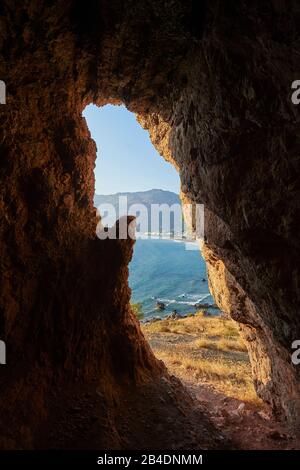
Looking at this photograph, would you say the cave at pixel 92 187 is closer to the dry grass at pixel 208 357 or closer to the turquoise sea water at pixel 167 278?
the dry grass at pixel 208 357

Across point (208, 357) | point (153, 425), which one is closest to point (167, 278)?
point (208, 357)

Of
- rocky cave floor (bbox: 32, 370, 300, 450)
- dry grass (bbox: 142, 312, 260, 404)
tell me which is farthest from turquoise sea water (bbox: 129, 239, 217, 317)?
rocky cave floor (bbox: 32, 370, 300, 450)

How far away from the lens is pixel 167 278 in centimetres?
7994

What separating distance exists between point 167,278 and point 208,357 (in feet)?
211

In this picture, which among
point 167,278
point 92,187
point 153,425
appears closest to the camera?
point 153,425

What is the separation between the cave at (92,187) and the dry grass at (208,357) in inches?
144

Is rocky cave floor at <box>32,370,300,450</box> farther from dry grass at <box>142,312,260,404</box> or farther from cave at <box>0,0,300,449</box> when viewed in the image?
dry grass at <box>142,312,260,404</box>

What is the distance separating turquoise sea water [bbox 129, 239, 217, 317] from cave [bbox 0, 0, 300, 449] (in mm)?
41608

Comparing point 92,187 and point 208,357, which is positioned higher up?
point 92,187

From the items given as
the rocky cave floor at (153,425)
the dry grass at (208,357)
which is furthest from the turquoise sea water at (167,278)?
the rocky cave floor at (153,425)

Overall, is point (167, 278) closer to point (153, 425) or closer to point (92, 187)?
point (92, 187)

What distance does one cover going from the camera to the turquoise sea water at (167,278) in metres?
58.2

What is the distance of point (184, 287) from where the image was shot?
69875 millimetres
